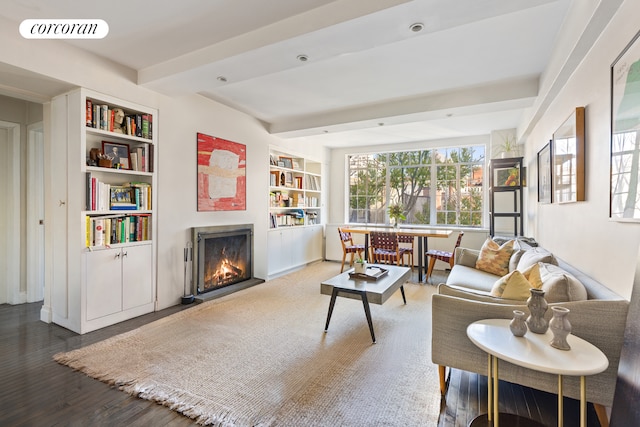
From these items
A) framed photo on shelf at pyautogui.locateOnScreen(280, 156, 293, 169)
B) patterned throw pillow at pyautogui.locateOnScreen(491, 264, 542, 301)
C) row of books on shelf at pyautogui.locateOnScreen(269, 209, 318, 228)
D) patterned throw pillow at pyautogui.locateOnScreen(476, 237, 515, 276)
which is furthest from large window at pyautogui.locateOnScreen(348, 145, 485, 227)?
patterned throw pillow at pyautogui.locateOnScreen(491, 264, 542, 301)

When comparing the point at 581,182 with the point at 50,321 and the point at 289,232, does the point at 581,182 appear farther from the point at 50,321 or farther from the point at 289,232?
the point at 50,321

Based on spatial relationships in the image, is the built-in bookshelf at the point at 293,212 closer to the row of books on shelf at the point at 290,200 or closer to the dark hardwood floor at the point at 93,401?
the row of books on shelf at the point at 290,200

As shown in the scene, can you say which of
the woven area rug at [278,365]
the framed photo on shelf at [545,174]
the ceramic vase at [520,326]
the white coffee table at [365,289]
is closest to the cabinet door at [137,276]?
the woven area rug at [278,365]

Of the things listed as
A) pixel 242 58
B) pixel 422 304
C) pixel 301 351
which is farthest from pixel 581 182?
pixel 242 58

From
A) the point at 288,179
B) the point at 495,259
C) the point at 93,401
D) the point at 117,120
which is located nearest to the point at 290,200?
the point at 288,179

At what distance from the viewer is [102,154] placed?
Answer: 3.09 metres

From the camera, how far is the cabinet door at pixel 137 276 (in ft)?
10.5

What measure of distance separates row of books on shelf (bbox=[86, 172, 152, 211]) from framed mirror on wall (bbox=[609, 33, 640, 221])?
3920 millimetres

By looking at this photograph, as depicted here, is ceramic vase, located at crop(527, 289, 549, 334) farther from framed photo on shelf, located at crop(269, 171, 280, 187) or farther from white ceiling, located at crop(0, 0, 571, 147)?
framed photo on shelf, located at crop(269, 171, 280, 187)

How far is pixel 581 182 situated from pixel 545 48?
1.38 metres

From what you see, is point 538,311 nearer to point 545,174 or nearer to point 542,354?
point 542,354

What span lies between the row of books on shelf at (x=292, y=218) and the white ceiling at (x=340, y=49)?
1.97 meters

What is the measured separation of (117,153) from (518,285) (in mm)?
3847

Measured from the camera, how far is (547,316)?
1700 millimetres
